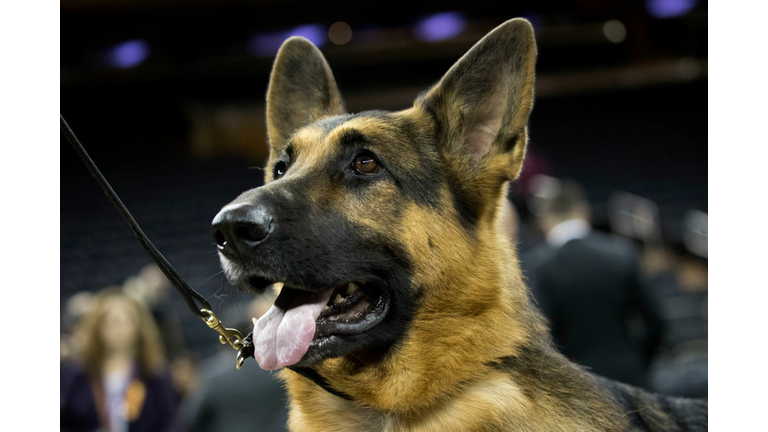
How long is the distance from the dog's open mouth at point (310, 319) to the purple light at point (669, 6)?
15.5 metres

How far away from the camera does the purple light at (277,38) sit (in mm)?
14078

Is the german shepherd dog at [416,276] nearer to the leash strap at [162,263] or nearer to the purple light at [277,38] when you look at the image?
the leash strap at [162,263]

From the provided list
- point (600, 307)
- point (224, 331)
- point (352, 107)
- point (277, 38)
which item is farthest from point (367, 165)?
point (352, 107)

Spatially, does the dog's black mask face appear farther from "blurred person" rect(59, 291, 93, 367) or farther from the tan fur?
"blurred person" rect(59, 291, 93, 367)

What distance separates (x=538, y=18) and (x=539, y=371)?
1385 centimetres

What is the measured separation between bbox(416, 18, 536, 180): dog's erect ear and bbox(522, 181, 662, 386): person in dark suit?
1.88m

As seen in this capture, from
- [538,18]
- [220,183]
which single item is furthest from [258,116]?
[538,18]

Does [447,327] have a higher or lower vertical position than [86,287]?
higher

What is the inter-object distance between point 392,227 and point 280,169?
2.11 ft

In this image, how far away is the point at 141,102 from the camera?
17625mm

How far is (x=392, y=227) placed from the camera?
2.02 meters

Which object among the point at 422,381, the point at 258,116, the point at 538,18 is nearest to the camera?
the point at 422,381

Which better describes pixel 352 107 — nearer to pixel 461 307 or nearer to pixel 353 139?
pixel 353 139

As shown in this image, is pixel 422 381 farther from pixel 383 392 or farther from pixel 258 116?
pixel 258 116
